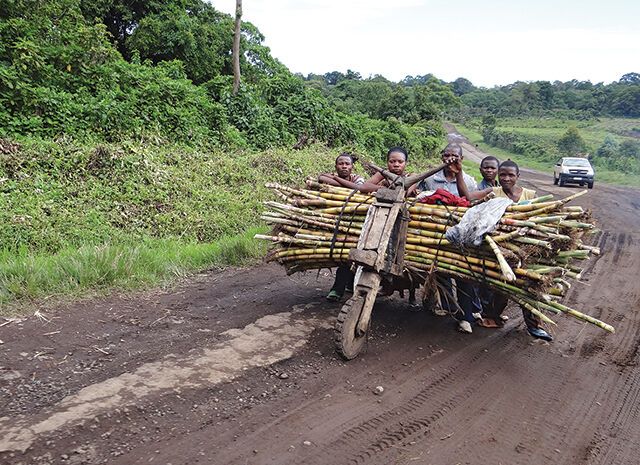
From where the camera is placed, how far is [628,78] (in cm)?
9081

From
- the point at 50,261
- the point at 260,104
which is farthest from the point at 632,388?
the point at 260,104

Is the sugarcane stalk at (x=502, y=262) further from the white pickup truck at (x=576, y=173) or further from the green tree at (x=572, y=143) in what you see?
the green tree at (x=572, y=143)

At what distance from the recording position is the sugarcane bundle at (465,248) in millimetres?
4258

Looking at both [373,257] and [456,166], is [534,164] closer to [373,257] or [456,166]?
[456,166]

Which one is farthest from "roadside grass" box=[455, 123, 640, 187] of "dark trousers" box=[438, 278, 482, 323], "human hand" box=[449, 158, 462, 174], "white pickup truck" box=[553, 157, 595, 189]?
"human hand" box=[449, 158, 462, 174]

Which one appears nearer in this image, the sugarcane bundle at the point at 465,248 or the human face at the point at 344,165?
the sugarcane bundle at the point at 465,248

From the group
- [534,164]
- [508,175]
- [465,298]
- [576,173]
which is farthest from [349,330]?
[534,164]

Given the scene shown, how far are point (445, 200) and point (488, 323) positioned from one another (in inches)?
58.8

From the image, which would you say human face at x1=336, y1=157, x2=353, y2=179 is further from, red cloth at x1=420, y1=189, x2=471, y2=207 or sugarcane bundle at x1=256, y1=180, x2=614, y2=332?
red cloth at x1=420, y1=189, x2=471, y2=207

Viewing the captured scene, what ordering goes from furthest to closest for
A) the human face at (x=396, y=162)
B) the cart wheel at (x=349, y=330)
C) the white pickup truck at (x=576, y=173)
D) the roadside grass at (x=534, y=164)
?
the roadside grass at (x=534, y=164)
the white pickup truck at (x=576, y=173)
the human face at (x=396, y=162)
the cart wheel at (x=349, y=330)

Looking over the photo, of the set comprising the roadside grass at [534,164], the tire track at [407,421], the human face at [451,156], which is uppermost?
the human face at [451,156]

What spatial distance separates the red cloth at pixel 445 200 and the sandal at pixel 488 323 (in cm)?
136

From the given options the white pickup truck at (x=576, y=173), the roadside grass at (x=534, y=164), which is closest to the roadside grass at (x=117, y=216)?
the white pickup truck at (x=576, y=173)

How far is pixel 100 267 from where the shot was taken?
5879 millimetres
